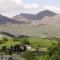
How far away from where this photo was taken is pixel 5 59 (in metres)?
93.8

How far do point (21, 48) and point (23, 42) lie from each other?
Answer: 17.4 metres

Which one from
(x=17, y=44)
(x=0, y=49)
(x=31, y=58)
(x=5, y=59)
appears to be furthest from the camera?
(x=17, y=44)

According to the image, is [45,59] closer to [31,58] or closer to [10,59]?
[31,58]

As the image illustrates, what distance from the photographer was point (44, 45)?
172m

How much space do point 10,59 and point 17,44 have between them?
62411mm

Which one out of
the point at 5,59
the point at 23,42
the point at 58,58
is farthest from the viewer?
the point at 23,42

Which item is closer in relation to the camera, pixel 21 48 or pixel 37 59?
pixel 37 59

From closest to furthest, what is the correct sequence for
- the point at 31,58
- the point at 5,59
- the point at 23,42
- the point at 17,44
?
1. the point at 31,58
2. the point at 5,59
3. the point at 17,44
4. the point at 23,42

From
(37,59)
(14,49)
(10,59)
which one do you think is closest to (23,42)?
(14,49)

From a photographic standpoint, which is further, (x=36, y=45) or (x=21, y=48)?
(x=36, y=45)

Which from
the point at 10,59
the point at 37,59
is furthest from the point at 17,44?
the point at 37,59

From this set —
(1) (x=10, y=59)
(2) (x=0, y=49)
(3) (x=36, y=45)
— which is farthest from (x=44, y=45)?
(1) (x=10, y=59)

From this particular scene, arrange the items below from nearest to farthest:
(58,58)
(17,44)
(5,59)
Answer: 1. (58,58)
2. (5,59)
3. (17,44)

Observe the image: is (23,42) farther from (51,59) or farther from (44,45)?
(51,59)
